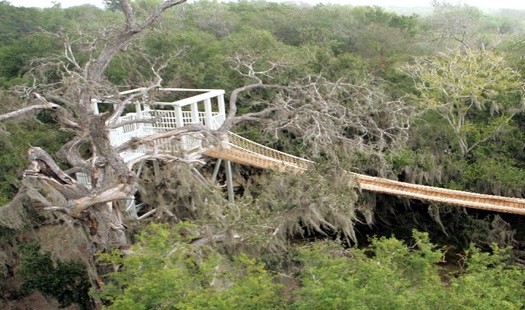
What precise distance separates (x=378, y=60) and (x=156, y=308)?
13272 mm

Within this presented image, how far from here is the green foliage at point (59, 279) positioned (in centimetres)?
828

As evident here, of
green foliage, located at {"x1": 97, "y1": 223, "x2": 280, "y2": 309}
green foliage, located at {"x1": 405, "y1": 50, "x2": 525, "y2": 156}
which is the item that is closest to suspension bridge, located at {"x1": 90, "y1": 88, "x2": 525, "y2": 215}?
green foliage, located at {"x1": 405, "y1": 50, "x2": 525, "y2": 156}

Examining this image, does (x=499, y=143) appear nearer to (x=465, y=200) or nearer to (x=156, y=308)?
(x=465, y=200)

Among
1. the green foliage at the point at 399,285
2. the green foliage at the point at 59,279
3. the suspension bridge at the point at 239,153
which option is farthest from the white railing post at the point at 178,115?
the green foliage at the point at 399,285

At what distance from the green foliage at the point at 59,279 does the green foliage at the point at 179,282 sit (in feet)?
7.83

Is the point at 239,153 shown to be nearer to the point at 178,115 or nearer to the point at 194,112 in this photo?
the point at 194,112

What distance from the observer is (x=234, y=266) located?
20.4ft

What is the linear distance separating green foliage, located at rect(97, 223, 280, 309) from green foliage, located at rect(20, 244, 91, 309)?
7.83 ft

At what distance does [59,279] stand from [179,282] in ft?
13.5

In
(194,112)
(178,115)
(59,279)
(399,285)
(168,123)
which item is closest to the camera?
(399,285)

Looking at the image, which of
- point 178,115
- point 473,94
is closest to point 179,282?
point 178,115

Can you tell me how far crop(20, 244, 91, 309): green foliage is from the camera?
8281 millimetres

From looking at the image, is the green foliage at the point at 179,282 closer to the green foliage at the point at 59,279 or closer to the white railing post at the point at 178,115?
the green foliage at the point at 59,279

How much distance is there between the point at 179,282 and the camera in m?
4.98
